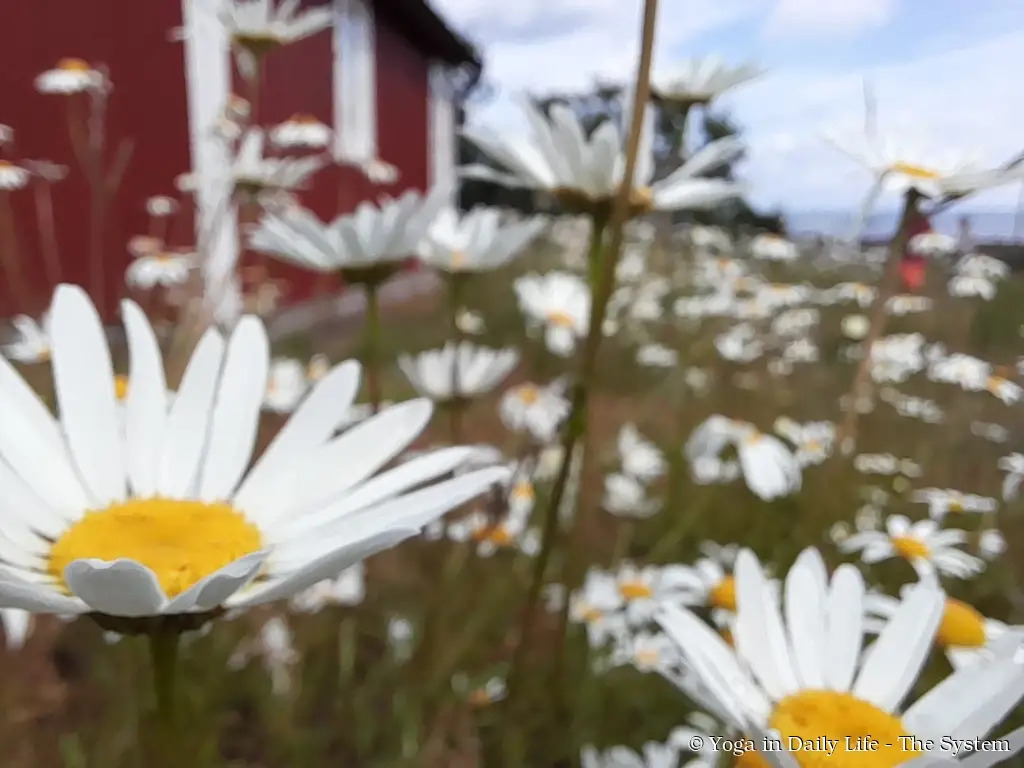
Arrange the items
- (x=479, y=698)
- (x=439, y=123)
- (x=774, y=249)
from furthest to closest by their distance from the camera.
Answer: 1. (x=439, y=123)
2. (x=774, y=249)
3. (x=479, y=698)

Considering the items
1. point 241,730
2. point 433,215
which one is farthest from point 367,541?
point 241,730

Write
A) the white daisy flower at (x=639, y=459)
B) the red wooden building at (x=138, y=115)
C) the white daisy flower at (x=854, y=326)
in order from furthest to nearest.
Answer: the red wooden building at (x=138, y=115) → the white daisy flower at (x=854, y=326) → the white daisy flower at (x=639, y=459)

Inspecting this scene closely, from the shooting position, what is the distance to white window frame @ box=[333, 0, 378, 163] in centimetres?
420

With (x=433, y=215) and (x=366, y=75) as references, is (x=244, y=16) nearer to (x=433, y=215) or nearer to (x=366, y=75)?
(x=433, y=215)

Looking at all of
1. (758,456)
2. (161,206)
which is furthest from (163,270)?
(758,456)

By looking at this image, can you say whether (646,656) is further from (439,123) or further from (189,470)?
(439,123)

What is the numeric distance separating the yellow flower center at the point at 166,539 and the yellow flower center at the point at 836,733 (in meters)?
0.19

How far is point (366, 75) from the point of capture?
467 centimetres

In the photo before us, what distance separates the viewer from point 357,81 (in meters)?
4.58

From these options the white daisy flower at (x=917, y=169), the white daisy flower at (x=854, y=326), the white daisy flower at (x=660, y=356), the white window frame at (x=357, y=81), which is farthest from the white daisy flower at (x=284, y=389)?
the white window frame at (x=357, y=81)

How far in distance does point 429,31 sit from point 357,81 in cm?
127

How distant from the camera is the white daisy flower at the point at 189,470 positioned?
1.12ft

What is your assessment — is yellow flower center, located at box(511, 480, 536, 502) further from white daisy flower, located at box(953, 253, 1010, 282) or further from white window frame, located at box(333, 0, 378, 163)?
white window frame, located at box(333, 0, 378, 163)

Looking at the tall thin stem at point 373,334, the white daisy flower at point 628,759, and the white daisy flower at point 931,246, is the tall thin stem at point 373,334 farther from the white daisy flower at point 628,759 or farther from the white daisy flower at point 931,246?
the white daisy flower at point 931,246
